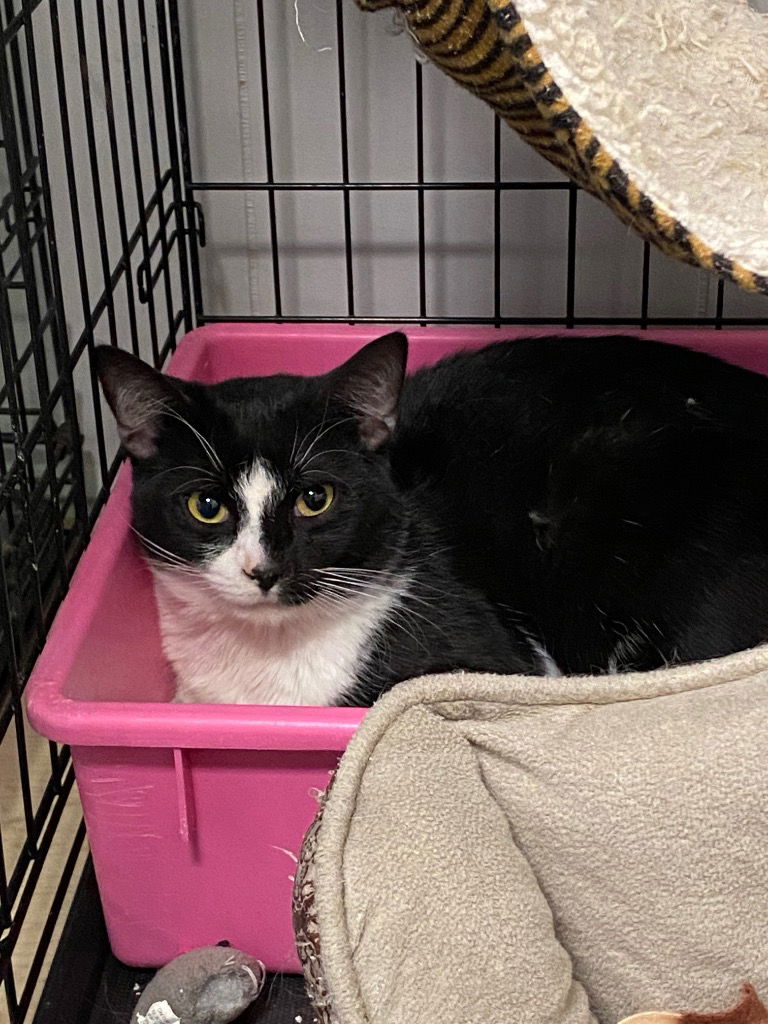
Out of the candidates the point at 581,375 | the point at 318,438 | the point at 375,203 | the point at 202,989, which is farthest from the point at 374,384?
the point at 375,203

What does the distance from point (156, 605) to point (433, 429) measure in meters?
0.35

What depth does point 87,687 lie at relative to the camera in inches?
45.1

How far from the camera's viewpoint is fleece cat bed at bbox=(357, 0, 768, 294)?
0.84m

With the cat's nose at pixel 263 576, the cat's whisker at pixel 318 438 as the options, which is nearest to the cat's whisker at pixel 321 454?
the cat's whisker at pixel 318 438

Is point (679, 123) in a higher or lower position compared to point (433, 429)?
higher

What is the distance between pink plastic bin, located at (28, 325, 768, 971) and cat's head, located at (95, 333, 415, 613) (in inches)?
4.2

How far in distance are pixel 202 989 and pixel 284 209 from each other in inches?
42.1

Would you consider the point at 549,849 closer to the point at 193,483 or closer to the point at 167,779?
the point at 167,779

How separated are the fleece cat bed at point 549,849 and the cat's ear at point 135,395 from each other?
350 millimetres

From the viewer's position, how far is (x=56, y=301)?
3.91 ft

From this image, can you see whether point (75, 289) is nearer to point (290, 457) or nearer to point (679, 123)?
point (290, 457)

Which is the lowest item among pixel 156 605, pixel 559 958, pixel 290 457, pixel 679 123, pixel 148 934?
pixel 148 934

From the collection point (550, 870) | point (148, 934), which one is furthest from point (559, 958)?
point (148, 934)

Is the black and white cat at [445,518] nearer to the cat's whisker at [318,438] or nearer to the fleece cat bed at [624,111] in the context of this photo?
the cat's whisker at [318,438]
